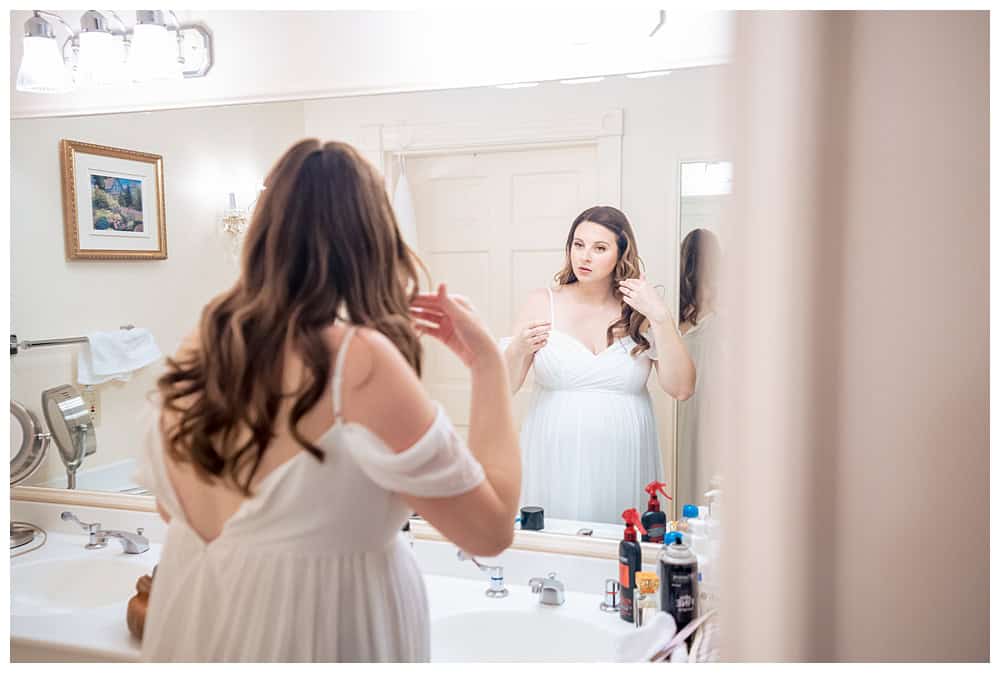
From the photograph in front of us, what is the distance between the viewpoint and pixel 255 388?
840mm

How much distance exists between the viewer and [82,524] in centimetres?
156

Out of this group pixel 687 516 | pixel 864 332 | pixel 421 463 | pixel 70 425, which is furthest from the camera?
pixel 70 425

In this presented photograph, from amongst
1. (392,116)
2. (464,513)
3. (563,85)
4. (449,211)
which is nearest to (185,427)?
(464,513)

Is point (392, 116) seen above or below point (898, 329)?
above

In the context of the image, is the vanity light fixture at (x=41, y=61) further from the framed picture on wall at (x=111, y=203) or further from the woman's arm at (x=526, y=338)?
the woman's arm at (x=526, y=338)

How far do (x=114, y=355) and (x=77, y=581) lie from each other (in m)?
0.45

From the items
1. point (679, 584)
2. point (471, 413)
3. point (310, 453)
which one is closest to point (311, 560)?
point (310, 453)

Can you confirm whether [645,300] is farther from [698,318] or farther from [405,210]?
[405,210]

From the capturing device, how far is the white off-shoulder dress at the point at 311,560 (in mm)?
835

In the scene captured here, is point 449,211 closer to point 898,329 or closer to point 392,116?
point 392,116

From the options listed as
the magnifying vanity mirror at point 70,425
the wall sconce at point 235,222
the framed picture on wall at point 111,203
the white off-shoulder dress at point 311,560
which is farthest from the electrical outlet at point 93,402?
the white off-shoulder dress at point 311,560

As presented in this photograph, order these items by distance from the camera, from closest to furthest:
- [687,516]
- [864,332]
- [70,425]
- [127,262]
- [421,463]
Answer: [864,332]
[421,463]
[687,516]
[127,262]
[70,425]

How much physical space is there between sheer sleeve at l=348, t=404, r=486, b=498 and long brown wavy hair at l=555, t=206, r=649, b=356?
1.74 ft

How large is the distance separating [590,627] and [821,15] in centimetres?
94
